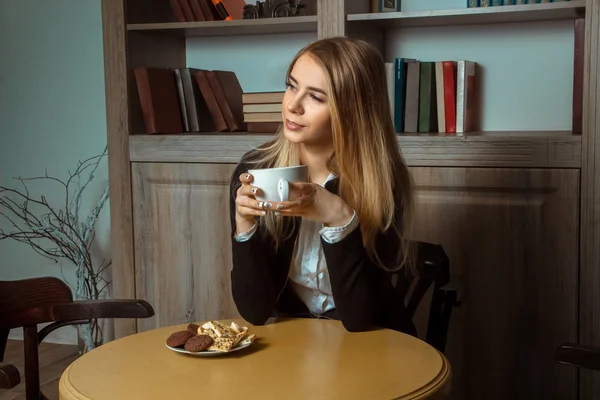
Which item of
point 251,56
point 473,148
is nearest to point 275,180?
point 473,148

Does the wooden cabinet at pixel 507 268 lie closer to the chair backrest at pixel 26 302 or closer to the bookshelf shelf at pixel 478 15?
the bookshelf shelf at pixel 478 15

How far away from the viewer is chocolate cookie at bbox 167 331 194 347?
1.27 metres

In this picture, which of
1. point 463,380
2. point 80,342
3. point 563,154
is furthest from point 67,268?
point 563,154

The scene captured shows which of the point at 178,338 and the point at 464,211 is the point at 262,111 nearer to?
the point at 464,211

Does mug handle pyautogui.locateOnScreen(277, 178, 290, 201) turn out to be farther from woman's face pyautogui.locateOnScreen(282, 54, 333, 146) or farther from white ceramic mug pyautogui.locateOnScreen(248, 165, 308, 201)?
woman's face pyautogui.locateOnScreen(282, 54, 333, 146)

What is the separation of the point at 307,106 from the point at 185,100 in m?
1.25

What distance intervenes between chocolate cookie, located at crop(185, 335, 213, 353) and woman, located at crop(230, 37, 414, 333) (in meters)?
0.26

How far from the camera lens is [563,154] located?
84.7 inches

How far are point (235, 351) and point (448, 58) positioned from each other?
1.66 m

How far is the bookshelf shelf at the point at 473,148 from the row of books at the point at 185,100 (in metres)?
0.17

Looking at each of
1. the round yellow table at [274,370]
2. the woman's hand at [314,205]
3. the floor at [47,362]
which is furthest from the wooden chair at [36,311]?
the floor at [47,362]

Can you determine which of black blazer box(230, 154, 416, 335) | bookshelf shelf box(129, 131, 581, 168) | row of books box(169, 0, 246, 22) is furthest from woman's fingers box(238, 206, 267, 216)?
row of books box(169, 0, 246, 22)

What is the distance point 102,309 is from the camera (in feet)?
4.99

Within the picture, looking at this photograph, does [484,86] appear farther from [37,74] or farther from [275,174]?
[37,74]
